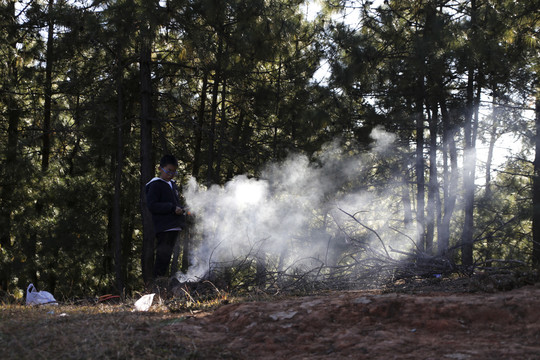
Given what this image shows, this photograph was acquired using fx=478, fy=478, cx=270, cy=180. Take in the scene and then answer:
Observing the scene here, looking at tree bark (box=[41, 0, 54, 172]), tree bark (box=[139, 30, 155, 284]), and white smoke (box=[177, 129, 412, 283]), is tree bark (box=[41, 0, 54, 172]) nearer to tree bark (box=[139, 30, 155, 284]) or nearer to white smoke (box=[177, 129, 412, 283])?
tree bark (box=[139, 30, 155, 284])

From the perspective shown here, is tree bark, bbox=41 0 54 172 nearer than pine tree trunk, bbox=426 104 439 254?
No

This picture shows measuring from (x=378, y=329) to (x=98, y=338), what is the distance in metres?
1.71

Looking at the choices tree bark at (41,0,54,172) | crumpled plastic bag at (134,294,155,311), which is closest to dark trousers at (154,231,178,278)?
crumpled plastic bag at (134,294,155,311)

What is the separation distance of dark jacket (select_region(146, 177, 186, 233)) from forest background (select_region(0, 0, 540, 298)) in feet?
7.55

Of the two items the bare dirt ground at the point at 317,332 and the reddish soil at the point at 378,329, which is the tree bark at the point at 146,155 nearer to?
the bare dirt ground at the point at 317,332

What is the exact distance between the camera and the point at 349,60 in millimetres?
10344

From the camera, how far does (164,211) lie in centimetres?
588

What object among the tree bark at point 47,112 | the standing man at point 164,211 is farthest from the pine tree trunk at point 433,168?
the tree bark at point 47,112

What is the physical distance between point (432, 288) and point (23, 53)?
1236 cm

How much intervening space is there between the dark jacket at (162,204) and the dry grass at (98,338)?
223cm

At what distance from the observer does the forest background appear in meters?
9.24

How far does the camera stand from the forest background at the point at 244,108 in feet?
30.3

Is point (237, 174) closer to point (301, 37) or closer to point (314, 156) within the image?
point (314, 156)

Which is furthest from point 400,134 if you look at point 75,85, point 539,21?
point 75,85
